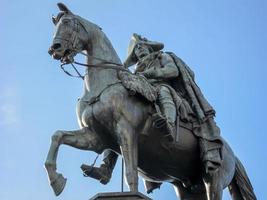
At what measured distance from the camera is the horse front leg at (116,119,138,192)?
1266 centimetres

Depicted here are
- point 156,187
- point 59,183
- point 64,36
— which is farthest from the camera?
point 156,187

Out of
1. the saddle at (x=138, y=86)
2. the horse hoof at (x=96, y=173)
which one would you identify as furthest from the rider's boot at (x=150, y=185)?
the saddle at (x=138, y=86)

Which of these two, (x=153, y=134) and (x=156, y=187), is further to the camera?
(x=156, y=187)

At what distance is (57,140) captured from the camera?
42.1ft

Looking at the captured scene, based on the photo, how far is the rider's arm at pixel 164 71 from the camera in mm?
14078

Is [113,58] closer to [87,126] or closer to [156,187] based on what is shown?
[87,126]

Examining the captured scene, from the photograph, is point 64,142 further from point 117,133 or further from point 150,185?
point 150,185

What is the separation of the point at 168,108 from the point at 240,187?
2360 millimetres

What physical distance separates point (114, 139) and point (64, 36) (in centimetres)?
176

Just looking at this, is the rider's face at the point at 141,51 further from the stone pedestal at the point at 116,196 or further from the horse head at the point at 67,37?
the stone pedestal at the point at 116,196

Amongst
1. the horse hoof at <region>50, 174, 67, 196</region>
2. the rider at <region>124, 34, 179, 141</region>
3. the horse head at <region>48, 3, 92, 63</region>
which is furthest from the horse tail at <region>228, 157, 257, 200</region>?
the horse hoof at <region>50, 174, 67, 196</region>

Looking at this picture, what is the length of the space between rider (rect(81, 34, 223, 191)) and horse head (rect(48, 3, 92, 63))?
1.14 m

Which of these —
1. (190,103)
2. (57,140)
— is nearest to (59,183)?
(57,140)

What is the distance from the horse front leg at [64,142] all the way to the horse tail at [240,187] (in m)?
2.74
